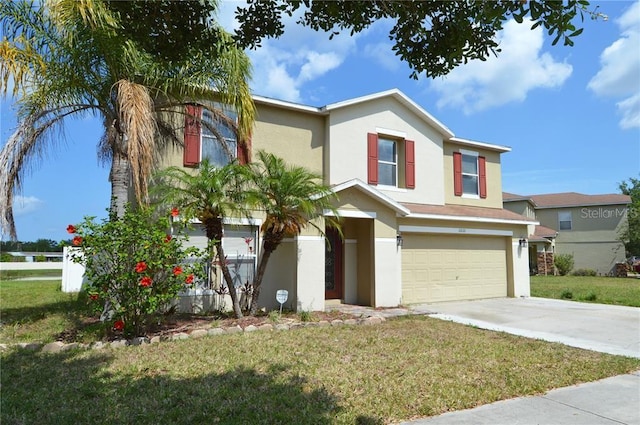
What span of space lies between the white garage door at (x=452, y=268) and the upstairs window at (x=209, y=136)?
6204 millimetres

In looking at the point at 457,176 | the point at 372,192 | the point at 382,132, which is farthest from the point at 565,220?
the point at 372,192

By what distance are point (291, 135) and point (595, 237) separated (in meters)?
28.3

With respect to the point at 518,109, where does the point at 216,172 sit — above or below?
below

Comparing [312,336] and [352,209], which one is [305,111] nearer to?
[352,209]

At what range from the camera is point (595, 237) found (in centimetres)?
3123

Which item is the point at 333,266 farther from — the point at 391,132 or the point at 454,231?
the point at 391,132

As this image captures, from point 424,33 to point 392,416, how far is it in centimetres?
380

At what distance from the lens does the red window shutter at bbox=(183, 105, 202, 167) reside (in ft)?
35.9

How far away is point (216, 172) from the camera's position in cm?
939

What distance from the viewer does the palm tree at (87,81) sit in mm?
8312

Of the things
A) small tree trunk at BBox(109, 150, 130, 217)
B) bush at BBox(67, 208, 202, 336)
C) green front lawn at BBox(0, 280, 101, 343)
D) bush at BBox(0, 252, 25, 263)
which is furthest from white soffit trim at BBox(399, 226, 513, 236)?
bush at BBox(0, 252, 25, 263)

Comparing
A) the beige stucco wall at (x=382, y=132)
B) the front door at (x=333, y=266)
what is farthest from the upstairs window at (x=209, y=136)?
the front door at (x=333, y=266)

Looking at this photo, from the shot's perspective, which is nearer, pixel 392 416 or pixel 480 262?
pixel 392 416

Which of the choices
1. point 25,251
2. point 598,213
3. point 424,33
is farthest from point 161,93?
point 598,213
